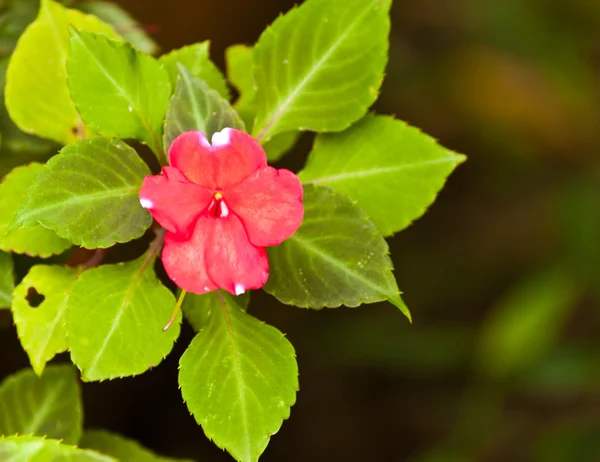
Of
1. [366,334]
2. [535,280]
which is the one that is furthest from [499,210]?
[366,334]

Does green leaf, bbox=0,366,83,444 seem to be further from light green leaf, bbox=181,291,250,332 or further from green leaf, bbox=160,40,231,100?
green leaf, bbox=160,40,231,100

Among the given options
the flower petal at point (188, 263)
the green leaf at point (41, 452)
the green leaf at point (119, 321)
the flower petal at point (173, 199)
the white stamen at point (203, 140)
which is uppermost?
the white stamen at point (203, 140)

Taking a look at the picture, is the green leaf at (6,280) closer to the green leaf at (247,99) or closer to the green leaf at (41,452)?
the green leaf at (41,452)

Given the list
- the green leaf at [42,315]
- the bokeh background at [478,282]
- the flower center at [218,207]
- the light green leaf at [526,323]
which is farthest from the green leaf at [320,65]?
the light green leaf at [526,323]

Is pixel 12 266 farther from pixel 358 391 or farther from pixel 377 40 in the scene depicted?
pixel 358 391

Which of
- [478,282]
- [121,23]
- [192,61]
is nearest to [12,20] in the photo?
[121,23]

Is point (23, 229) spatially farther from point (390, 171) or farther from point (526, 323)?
point (526, 323)
